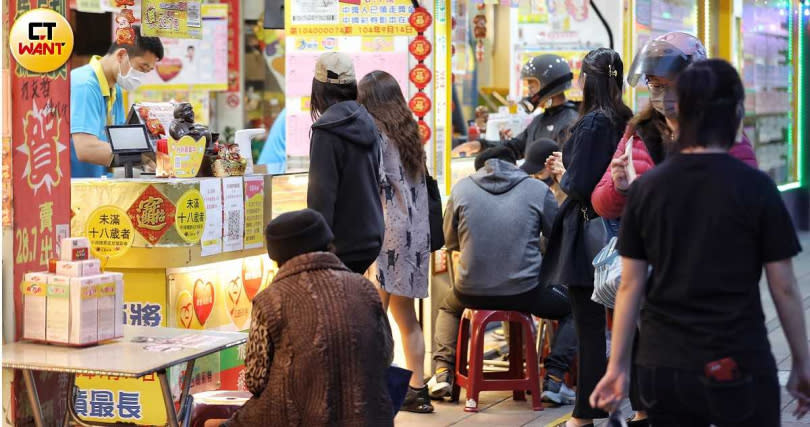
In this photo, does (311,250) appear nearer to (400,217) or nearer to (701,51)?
(701,51)

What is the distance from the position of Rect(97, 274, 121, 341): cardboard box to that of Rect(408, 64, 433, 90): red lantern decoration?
3.11 metres

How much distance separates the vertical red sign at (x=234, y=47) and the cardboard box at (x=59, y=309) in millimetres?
7695

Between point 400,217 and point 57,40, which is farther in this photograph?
point 400,217

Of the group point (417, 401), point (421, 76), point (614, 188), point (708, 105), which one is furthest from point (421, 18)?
point (708, 105)

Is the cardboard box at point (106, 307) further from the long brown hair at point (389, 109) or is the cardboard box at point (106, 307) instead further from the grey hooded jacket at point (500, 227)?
the grey hooded jacket at point (500, 227)

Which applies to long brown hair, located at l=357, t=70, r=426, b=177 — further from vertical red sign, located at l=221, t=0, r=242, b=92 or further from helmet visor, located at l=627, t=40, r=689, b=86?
vertical red sign, located at l=221, t=0, r=242, b=92

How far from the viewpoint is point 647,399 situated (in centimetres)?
321

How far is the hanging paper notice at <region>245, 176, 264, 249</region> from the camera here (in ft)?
18.5

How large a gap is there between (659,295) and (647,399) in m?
0.27

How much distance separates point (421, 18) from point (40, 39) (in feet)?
10.2

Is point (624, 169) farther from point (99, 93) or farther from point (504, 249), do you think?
point (99, 93)

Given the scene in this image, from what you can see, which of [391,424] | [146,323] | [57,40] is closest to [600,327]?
[391,424]

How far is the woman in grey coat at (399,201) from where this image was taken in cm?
575

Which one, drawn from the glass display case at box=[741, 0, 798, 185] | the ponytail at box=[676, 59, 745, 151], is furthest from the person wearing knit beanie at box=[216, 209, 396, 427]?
the glass display case at box=[741, 0, 798, 185]
